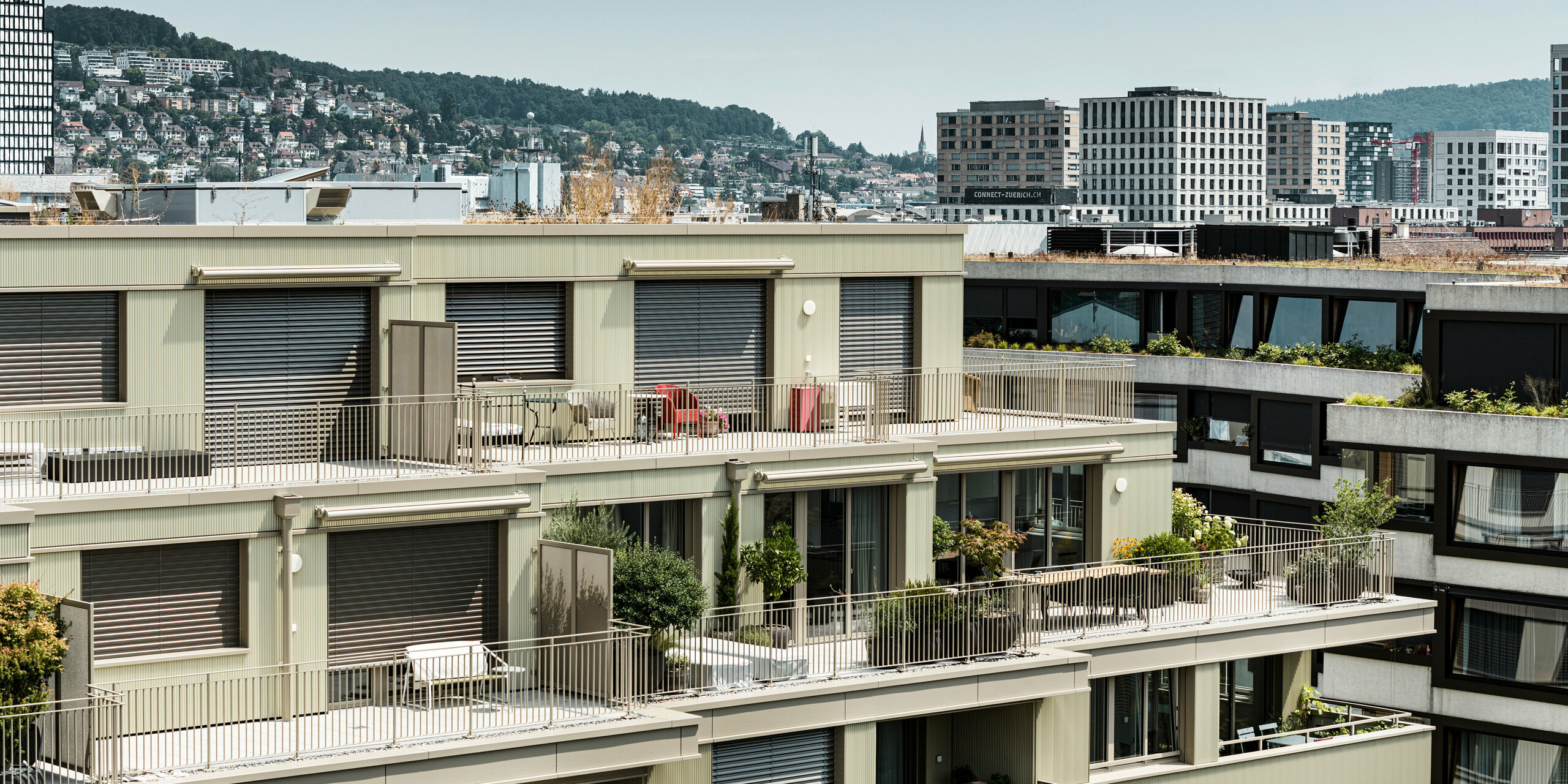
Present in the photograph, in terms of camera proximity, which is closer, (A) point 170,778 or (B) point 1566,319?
(A) point 170,778

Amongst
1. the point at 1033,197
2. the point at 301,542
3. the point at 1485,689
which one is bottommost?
the point at 1485,689

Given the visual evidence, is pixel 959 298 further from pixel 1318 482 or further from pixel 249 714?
pixel 1318 482

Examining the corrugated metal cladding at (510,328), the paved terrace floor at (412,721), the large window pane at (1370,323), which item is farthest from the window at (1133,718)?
the large window pane at (1370,323)

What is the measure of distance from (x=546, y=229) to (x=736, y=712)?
7980 millimetres

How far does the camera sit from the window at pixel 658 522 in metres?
27.0

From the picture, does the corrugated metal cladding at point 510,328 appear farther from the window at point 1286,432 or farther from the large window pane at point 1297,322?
the large window pane at point 1297,322

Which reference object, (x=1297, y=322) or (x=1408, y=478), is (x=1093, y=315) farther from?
(x=1408, y=478)

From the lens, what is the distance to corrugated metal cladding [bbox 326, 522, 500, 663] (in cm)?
2420

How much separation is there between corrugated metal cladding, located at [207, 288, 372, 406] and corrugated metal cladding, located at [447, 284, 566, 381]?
157 centimetres

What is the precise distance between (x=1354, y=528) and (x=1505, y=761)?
6.80 metres

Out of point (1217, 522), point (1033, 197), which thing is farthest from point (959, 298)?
point (1033, 197)

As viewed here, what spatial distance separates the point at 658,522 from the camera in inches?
1076

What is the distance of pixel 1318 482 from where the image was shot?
50.1 m

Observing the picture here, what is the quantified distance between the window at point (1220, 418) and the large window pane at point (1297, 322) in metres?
1.87
